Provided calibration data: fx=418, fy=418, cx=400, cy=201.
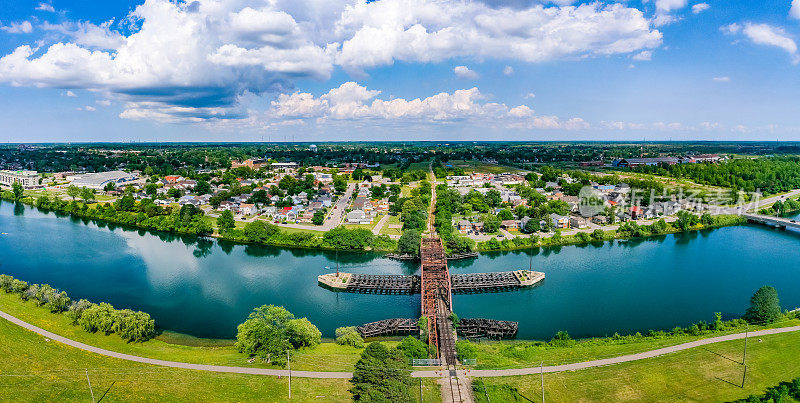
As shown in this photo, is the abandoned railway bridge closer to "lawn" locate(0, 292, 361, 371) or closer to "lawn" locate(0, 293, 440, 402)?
"lawn" locate(0, 293, 440, 402)

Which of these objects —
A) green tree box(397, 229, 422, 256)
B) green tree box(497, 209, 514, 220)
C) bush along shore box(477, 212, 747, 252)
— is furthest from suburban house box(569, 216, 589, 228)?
green tree box(397, 229, 422, 256)

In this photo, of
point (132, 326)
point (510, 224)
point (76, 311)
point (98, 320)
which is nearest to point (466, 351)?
point (132, 326)

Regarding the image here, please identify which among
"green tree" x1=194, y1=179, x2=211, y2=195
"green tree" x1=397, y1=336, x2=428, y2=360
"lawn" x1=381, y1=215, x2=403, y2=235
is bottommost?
"green tree" x1=397, y1=336, x2=428, y2=360

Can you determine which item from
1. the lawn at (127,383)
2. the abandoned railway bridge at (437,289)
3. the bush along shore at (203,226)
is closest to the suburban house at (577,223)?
the abandoned railway bridge at (437,289)

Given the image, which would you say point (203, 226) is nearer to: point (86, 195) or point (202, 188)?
point (202, 188)

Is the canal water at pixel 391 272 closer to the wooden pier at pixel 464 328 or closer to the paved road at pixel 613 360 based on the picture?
the wooden pier at pixel 464 328

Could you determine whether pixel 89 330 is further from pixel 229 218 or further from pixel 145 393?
pixel 229 218
